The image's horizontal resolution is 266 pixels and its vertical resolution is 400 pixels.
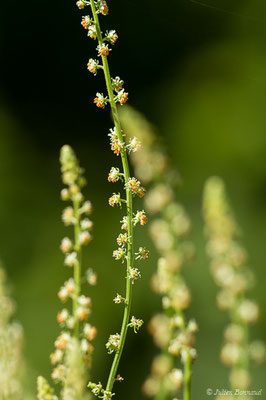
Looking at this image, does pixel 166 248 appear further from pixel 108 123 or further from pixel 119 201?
pixel 108 123

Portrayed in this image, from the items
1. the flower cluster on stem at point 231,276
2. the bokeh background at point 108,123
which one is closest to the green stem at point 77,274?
the flower cluster on stem at point 231,276

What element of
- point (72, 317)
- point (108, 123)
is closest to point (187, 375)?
point (72, 317)

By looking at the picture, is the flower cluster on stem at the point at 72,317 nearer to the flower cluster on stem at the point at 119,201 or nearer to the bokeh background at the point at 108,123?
Answer: the flower cluster on stem at the point at 119,201

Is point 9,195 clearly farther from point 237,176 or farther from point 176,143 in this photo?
point 237,176

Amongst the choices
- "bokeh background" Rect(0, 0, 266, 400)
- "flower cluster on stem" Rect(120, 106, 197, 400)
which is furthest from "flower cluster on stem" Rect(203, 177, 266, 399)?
"bokeh background" Rect(0, 0, 266, 400)

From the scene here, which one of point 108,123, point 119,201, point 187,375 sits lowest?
point 187,375
